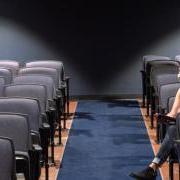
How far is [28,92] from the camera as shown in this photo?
7039 millimetres

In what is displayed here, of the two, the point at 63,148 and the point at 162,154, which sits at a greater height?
the point at 162,154

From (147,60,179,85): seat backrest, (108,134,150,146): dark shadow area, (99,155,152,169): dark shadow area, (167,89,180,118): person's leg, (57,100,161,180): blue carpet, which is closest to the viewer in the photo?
(167,89,180,118): person's leg

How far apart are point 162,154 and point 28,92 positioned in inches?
78.0

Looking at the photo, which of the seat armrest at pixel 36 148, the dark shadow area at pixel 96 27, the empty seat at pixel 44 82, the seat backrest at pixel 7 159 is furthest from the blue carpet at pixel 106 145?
the seat backrest at pixel 7 159

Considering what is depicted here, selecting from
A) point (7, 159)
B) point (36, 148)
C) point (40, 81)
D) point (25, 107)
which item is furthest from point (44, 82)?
point (7, 159)

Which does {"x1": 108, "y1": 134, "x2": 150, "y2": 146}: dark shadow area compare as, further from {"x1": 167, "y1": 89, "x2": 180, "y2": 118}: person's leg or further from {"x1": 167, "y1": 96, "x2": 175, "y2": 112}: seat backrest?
{"x1": 167, "y1": 89, "x2": 180, "y2": 118}: person's leg

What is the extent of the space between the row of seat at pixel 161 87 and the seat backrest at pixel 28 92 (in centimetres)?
145

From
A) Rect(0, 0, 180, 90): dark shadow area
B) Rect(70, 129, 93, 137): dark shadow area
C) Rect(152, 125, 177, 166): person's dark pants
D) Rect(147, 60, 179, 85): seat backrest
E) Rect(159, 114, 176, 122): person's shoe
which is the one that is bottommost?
Rect(70, 129, 93, 137): dark shadow area

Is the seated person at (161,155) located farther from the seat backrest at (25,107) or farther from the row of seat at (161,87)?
the seat backrest at (25,107)

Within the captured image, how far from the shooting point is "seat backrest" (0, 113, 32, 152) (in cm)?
522

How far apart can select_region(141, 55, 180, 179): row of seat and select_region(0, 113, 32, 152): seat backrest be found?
1.58 m

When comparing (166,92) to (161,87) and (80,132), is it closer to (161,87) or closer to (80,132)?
(161,87)

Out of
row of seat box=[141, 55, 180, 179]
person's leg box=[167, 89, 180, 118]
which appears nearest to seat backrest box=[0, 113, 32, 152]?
row of seat box=[141, 55, 180, 179]

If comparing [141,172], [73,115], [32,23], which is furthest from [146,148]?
[32,23]
